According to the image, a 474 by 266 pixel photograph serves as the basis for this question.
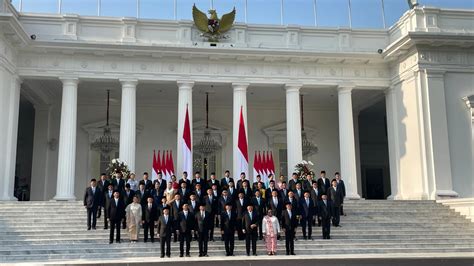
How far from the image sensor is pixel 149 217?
12.2m

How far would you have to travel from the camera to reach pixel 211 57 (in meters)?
18.5

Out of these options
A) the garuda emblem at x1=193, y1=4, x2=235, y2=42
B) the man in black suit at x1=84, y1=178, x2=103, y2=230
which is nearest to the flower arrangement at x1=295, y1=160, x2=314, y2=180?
the garuda emblem at x1=193, y1=4, x2=235, y2=42

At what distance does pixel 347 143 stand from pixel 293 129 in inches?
90.7

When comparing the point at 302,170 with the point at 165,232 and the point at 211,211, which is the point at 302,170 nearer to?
the point at 211,211

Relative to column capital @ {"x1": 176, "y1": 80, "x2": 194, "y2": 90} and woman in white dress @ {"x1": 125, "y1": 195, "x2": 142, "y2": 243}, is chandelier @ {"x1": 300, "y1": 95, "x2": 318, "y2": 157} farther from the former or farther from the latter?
woman in white dress @ {"x1": 125, "y1": 195, "x2": 142, "y2": 243}

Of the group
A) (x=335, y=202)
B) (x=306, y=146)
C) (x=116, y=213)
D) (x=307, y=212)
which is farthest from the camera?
(x=306, y=146)

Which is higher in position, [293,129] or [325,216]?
[293,129]

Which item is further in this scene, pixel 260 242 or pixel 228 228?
pixel 260 242

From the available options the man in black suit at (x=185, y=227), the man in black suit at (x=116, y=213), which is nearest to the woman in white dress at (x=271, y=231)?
the man in black suit at (x=185, y=227)

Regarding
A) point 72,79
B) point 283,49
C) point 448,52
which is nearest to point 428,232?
point 448,52

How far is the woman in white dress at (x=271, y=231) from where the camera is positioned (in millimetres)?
11461

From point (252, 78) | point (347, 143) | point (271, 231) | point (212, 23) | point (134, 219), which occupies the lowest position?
point (271, 231)

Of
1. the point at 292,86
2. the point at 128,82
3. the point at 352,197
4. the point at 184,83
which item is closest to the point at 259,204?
the point at 352,197

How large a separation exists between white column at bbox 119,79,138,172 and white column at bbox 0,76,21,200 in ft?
12.5
